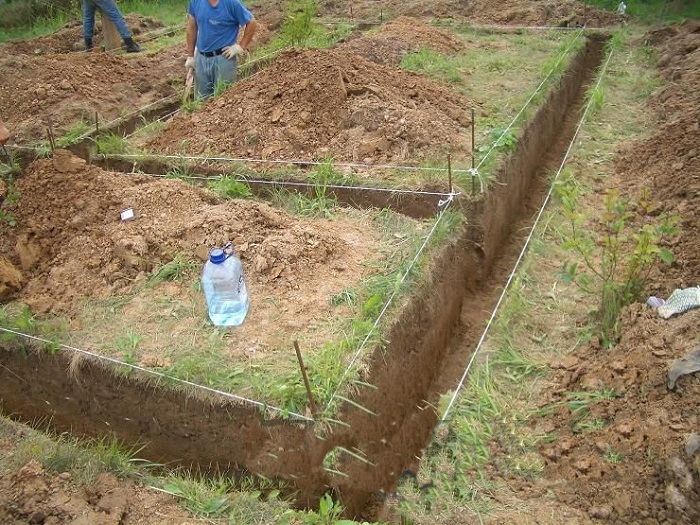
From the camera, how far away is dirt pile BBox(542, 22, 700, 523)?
7.72 feet

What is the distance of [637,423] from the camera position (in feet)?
8.63

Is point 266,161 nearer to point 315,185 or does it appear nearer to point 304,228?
point 315,185

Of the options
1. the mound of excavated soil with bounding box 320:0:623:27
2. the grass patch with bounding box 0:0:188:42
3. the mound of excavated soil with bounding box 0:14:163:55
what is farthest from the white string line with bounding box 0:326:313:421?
the grass patch with bounding box 0:0:188:42

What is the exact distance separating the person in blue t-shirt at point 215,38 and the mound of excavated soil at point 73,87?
2.59 feet

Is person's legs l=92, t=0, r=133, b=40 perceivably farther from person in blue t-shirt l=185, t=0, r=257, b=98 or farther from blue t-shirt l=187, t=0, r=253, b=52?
blue t-shirt l=187, t=0, r=253, b=52

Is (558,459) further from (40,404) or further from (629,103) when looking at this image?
(629,103)

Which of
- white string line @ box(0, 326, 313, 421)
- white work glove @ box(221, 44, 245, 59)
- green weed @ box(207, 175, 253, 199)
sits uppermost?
white work glove @ box(221, 44, 245, 59)

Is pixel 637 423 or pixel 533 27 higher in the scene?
pixel 533 27

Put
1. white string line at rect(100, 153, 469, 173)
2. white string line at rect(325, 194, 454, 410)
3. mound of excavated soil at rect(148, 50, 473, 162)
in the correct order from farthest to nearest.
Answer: mound of excavated soil at rect(148, 50, 473, 162) → white string line at rect(100, 153, 469, 173) → white string line at rect(325, 194, 454, 410)

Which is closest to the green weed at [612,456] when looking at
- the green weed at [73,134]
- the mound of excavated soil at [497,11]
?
the green weed at [73,134]

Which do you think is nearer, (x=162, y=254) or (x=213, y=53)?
(x=162, y=254)

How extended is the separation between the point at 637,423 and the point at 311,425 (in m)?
1.41

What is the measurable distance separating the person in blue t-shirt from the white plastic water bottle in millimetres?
3595

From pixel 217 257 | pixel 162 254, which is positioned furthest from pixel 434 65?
pixel 217 257
